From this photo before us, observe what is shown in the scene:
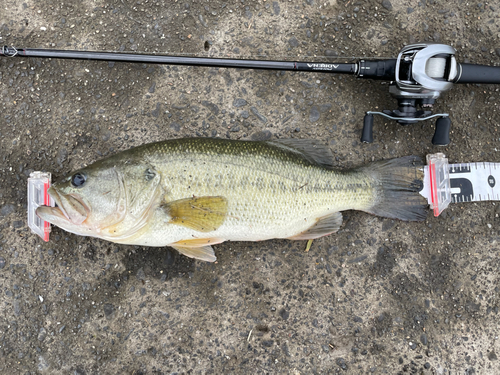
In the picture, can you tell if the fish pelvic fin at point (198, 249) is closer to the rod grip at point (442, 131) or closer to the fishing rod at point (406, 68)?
the fishing rod at point (406, 68)

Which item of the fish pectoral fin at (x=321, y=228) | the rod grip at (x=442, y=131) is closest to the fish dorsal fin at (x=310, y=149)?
the fish pectoral fin at (x=321, y=228)

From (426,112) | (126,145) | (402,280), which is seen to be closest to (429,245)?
(402,280)

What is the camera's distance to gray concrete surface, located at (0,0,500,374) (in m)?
2.71

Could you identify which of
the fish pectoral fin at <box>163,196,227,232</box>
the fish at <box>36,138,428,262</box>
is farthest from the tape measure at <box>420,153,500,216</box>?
the fish pectoral fin at <box>163,196,227,232</box>

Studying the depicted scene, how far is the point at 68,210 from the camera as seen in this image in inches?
86.1

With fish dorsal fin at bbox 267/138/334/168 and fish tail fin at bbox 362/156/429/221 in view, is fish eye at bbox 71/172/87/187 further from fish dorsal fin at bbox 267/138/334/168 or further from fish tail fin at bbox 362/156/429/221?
fish tail fin at bbox 362/156/429/221

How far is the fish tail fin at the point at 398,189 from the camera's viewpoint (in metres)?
2.55

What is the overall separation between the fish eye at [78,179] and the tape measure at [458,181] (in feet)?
8.81

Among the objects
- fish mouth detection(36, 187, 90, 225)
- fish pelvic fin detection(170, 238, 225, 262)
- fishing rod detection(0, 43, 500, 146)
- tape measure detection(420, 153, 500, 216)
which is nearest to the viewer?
fish mouth detection(36, 187, 90, 225)

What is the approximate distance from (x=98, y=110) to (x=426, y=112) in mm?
2760

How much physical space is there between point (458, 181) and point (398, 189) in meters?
0.63

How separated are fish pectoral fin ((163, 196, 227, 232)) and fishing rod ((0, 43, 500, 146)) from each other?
1065 mm

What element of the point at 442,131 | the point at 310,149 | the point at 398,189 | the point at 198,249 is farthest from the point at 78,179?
the point at 442,131

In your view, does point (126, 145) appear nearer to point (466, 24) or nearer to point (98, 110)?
point (98, 110)
